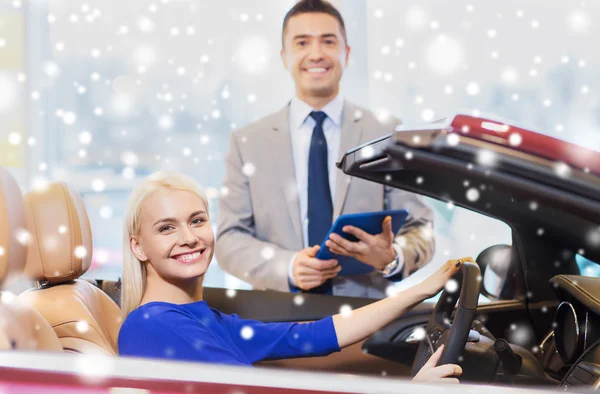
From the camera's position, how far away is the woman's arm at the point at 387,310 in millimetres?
1251

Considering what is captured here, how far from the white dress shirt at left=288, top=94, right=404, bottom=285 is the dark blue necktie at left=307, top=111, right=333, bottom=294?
3 cm

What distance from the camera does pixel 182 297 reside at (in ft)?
4.29

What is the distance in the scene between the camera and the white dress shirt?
2.31 m

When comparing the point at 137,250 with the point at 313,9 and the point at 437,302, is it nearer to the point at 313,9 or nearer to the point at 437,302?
the point at 437,302

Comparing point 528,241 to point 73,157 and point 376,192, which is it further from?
point 73,157

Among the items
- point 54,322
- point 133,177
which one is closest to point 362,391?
point 54,322

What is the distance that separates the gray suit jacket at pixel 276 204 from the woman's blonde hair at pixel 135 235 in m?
0.80

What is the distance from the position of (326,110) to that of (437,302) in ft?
3.78

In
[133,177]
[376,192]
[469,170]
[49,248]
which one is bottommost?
[133,177]

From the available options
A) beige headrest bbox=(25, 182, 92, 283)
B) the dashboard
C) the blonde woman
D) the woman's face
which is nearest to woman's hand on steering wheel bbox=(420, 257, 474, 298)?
the blonde woman

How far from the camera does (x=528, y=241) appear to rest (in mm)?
1402

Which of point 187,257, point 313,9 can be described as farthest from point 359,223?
point 313,9

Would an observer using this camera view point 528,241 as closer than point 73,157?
Yes

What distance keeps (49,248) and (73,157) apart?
364cm
